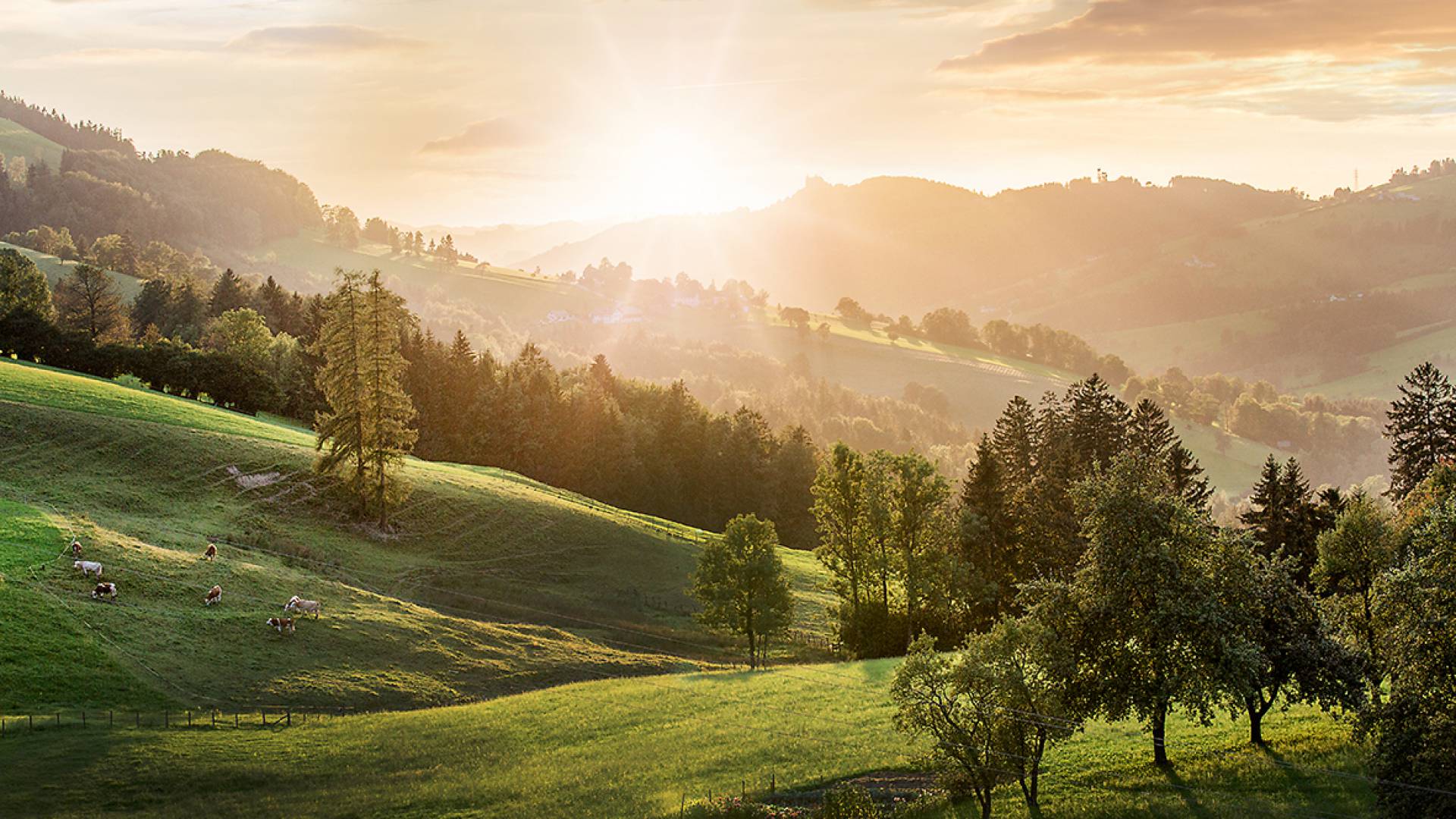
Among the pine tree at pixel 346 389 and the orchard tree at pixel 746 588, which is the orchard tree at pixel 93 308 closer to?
the pine tree at pixel 346 389

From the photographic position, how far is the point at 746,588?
70.5 metres

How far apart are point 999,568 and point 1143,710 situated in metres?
36.5

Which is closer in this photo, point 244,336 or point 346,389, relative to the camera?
point 346,389

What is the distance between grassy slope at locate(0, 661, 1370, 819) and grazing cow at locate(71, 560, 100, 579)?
14353 mm

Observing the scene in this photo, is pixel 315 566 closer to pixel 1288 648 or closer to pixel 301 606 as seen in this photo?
pixel 301 606

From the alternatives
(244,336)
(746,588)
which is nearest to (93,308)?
(244,336)

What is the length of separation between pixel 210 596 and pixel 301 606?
188 inches

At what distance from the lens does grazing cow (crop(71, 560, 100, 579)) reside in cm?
5147

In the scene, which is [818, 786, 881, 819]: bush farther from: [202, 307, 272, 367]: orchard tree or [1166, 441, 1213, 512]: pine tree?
[202, 307, 272, 367]: orchard tree

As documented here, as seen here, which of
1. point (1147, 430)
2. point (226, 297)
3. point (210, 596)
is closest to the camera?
point (210, 596)

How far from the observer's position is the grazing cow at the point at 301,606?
5500 cm

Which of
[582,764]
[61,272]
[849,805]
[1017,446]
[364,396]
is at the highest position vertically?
[61,272]

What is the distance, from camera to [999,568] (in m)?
73.7

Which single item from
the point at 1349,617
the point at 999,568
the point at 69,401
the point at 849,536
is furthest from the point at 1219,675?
the point at 69,401
